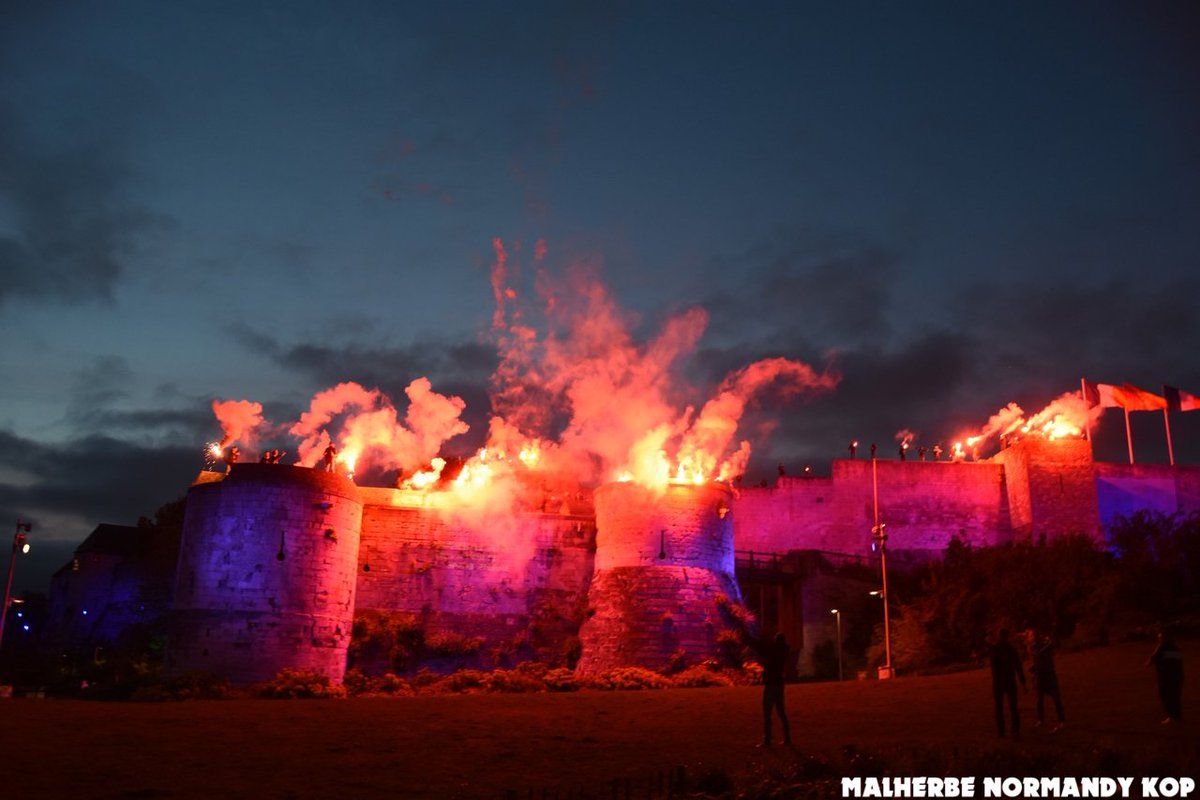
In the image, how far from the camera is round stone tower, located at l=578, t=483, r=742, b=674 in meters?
32.2

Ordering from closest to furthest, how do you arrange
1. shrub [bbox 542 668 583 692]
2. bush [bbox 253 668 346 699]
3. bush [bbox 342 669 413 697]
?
bush [bbox 253 668 346 699], shrub [bbox 542 668 583 692], bush [bbox 342 669 413 697]

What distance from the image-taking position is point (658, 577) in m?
33.2

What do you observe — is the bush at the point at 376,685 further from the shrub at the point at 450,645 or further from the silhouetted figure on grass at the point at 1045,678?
the silhouetted figure on grass at the point at 1045,678

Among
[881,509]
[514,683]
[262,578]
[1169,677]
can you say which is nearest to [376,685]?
[262,578]

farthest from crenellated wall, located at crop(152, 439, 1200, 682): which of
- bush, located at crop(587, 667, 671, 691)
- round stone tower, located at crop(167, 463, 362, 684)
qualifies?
bush, located at crop(587, 667, 671, 691)

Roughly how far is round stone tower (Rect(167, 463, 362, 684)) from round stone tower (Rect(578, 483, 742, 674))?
8.57 meters

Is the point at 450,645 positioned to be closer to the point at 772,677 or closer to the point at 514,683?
the point at 514,683

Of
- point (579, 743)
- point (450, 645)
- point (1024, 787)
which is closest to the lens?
point (1024, 787)

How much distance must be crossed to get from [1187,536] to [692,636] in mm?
16181

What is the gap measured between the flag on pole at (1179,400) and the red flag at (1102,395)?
2.32 meters

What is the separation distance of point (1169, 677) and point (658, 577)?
19616mm

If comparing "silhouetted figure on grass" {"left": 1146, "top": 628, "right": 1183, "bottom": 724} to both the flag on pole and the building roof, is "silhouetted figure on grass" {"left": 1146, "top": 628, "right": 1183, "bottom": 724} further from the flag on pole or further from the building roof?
the building roof

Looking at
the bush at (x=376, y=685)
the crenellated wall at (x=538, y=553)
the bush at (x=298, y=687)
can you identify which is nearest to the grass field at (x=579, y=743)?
the bush at (x=298, y=687)

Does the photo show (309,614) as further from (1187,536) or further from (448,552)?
(1187,536)
